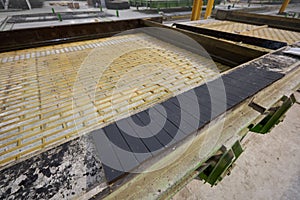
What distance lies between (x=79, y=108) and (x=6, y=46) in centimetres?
406

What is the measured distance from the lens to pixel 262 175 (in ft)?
8.32

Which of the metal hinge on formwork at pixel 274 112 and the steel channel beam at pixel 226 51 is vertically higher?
the steel channel beam at pixel 226 51

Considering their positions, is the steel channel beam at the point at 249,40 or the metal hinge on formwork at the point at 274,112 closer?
the metal hinge on formwork at the point at 274,112

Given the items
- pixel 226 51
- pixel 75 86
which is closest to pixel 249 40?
pixel 226 51

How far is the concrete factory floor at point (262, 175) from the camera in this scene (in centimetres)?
233

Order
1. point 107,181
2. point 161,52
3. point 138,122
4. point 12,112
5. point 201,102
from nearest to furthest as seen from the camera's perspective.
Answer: point 107,181
point 138,122
point 201,102
point 12,112
point 161,52

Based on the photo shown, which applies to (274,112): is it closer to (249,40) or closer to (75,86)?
(249,40)

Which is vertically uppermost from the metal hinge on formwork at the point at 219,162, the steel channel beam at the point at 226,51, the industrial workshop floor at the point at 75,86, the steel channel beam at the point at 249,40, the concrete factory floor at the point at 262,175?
the steel channel beam at the point at 249,40

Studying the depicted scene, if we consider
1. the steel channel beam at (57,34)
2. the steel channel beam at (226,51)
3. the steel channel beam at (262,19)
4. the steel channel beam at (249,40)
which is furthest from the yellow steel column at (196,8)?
the steel channel beam at (226,51)

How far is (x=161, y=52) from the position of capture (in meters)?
4.20

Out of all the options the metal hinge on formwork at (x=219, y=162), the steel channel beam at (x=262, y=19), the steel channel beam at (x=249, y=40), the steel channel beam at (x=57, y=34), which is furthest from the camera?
the steel channel beam at (x=262, y=19)

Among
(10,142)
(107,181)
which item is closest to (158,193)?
(107,181)

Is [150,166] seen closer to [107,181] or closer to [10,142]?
[107,181]

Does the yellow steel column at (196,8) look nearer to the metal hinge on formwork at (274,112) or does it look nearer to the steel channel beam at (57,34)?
the steel channel beam at (57,34)
